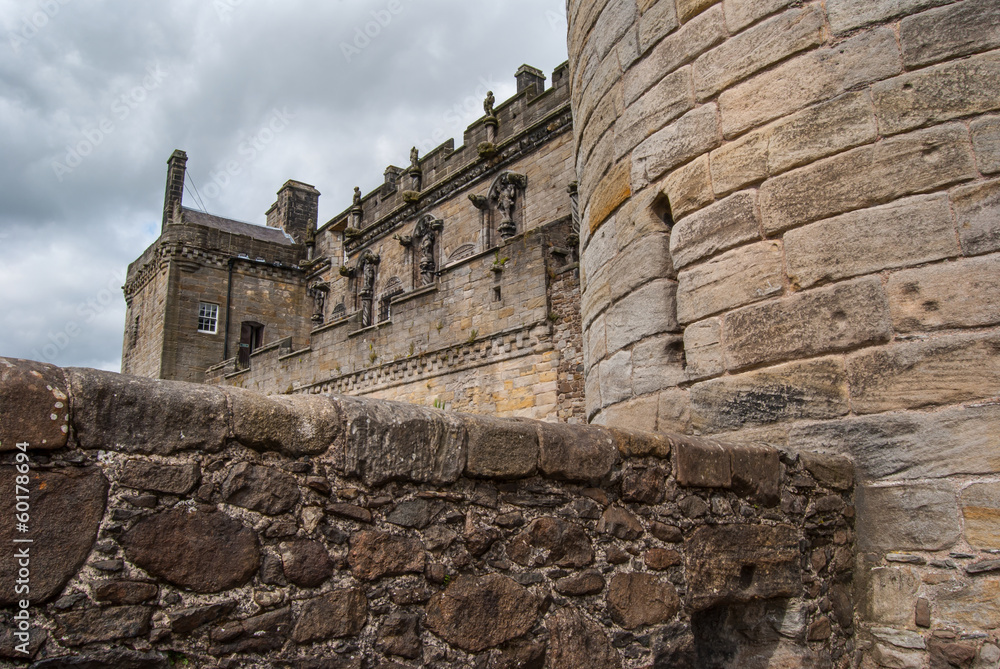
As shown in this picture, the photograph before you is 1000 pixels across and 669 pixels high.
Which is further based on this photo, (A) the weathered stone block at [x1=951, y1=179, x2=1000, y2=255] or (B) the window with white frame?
(B) the window with white frame

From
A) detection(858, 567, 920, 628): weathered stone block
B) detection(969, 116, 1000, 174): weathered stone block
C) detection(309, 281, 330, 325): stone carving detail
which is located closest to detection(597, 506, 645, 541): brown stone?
detection(858, 567, 920, 628): weathered stone block

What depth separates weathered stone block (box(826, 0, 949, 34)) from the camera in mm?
3449

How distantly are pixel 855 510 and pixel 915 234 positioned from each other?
1.25m

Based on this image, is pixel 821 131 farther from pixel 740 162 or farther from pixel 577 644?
pixel 577 644

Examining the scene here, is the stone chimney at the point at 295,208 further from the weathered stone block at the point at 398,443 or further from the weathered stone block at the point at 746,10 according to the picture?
the weathered stone block at the point at 398,443

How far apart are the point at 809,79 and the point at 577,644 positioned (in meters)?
2.79

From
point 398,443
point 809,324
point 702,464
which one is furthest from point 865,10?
point 398,443

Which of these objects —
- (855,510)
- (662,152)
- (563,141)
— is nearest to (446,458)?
(855,510)

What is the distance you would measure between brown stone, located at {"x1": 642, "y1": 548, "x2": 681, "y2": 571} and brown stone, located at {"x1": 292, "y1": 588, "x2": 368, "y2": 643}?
1.11 m

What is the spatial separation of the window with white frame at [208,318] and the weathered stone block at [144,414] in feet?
84.8

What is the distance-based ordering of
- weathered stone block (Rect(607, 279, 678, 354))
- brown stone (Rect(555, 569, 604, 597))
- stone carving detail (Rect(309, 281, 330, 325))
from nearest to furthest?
brown stone (Rect(555, 569, 604, 597)) < weathered stone block (Rect(607, 279, 678, 354)) < stone carving detail (Rect(309, 281, 330, 325))

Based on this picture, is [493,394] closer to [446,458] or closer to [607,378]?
[607,378]

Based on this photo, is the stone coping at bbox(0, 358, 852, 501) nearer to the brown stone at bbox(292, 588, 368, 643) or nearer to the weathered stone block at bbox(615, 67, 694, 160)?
the brown stone at bbox(292, 588, 368, 643)

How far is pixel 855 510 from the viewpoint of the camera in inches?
134
